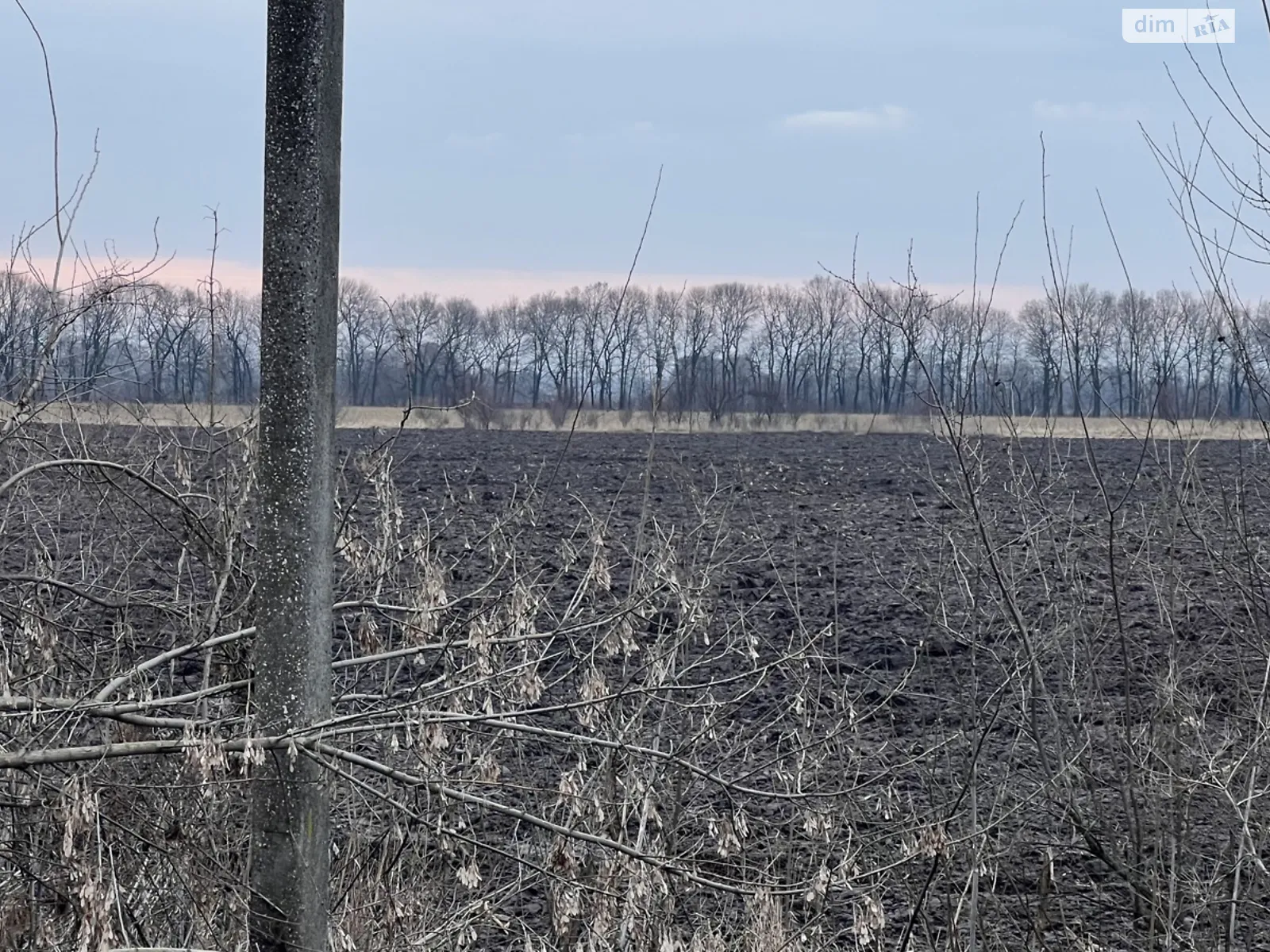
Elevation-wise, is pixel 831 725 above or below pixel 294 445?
below

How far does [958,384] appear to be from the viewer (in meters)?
5.68

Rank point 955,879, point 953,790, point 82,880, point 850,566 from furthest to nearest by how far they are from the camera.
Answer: point 850,566 → point 955,879 → point 953,790 → point 82,880

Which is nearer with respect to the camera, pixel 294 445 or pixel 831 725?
pixel 294 445

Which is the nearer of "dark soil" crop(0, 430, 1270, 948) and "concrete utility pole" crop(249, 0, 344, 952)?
"concrete utility pole" crop(249, 0, 344, 952)

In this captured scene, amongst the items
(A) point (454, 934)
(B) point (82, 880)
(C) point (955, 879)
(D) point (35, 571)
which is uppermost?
(D) point (35, 571)

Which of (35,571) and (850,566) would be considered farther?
(850,566)

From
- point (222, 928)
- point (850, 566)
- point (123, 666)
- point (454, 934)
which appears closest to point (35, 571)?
point (123, 666)

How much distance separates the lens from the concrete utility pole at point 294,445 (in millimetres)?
3273

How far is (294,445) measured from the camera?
3299 mm

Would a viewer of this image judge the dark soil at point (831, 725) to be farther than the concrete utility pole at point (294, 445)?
Yes

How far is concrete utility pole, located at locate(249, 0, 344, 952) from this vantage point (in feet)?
10.7

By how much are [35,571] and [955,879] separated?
4789 mm

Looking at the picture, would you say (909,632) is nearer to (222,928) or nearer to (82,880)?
(222,928)

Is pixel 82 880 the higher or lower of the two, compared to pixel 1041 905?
higher
